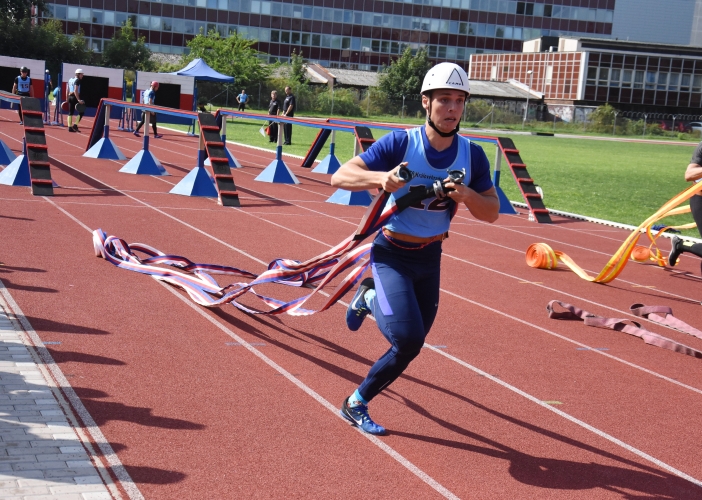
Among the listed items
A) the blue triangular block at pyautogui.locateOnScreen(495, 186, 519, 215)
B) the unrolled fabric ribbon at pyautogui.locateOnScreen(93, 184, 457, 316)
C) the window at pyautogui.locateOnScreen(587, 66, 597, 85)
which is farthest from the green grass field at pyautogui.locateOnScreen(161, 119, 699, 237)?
the window at pyautogui.locateOnScreen(587, 66, 597, 85)

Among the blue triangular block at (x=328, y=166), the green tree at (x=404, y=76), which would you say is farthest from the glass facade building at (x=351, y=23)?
the blue triangular block at (x=328, y=166)

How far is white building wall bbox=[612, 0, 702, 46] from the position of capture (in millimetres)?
104750

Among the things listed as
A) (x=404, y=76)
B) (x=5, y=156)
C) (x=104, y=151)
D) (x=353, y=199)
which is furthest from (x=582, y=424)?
(x=404, y=76)

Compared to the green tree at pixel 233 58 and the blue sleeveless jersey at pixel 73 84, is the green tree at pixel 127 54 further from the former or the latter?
the blue sleeveless jersey at pixel 73 84

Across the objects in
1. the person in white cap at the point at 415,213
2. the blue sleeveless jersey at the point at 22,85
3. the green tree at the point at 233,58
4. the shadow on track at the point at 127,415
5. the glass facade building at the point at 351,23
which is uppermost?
the glass facade building at the point at 351,23

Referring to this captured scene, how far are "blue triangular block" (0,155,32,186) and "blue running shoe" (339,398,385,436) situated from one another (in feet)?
37.4

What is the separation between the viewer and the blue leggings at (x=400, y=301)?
4.88m

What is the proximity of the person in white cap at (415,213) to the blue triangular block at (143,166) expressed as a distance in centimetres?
1440

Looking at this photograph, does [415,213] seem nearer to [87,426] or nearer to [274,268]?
[87,426]

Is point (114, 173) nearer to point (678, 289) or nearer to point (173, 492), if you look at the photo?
point (678, 289)

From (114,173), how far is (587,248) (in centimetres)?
991

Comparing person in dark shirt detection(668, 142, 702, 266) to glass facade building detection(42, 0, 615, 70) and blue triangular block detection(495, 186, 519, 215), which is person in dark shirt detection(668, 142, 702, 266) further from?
glass facade building detection(42, 0, 615, 70)

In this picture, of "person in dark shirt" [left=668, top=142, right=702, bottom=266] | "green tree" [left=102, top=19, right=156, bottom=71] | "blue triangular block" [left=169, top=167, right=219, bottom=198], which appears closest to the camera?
"person in dark shirt" [left=668, top=142, right=702, bottom=266]

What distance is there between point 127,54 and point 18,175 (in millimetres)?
59837
